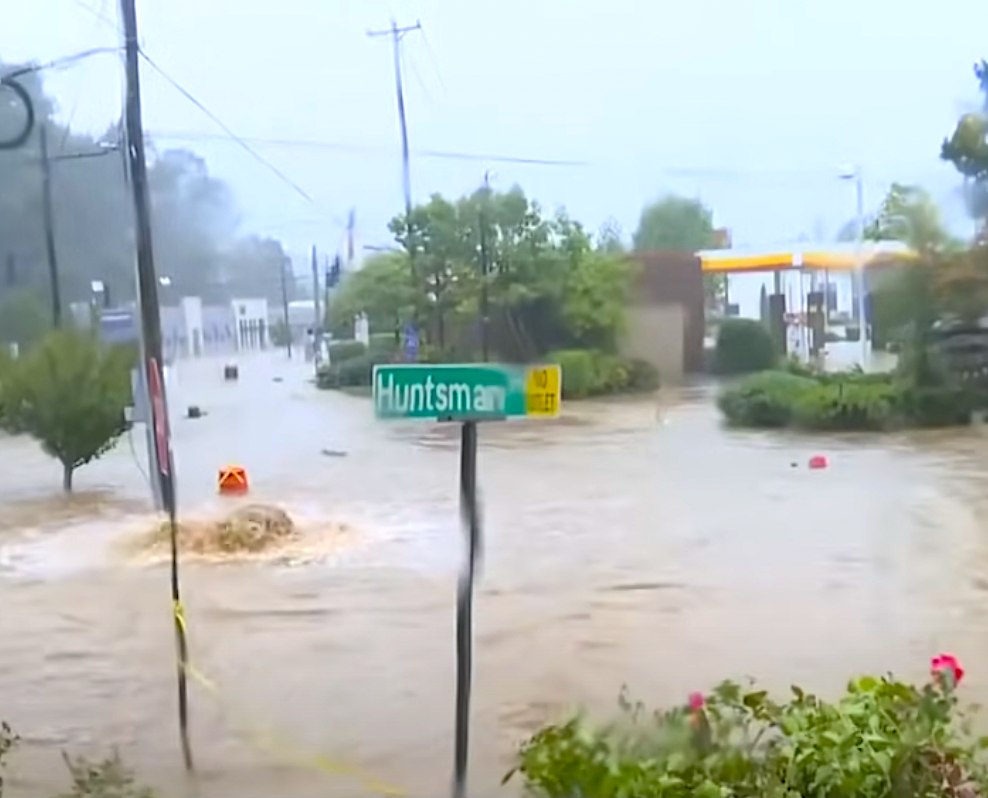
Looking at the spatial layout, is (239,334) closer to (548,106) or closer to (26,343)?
(26,343)

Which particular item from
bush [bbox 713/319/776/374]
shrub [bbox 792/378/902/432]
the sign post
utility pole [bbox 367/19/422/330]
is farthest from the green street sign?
shrub [bbox 792/378/902/432]

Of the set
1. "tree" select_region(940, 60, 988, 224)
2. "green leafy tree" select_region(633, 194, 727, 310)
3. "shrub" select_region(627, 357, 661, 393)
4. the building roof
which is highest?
"tree" select_region(940, 60, 988, 224)

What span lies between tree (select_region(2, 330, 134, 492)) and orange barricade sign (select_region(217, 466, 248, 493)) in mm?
133

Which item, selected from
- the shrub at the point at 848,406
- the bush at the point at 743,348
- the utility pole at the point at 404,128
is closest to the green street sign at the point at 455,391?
the utility pole at the point at 404,128

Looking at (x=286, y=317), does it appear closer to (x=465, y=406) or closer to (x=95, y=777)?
(x=465, y=406)

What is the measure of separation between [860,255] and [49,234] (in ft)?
3.07

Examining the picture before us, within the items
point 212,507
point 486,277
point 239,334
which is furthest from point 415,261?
point 212,507

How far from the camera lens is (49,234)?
1583 millimetres

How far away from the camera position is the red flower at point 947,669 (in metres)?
1.40

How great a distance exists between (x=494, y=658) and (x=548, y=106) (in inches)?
24.9

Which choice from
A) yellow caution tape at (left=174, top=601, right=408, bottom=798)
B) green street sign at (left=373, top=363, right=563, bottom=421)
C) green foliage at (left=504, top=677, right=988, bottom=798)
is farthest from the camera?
yellow caution tape at (left=174, top=601, right=408, bottom=798)

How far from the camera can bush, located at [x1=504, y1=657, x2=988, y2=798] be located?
1283 millimetres

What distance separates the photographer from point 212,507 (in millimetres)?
1574

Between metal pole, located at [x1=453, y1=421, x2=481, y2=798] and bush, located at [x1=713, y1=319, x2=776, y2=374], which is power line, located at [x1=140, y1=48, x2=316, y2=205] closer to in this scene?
metal pole, located at [x1=453, y1=421, x2=481, y2=798]
